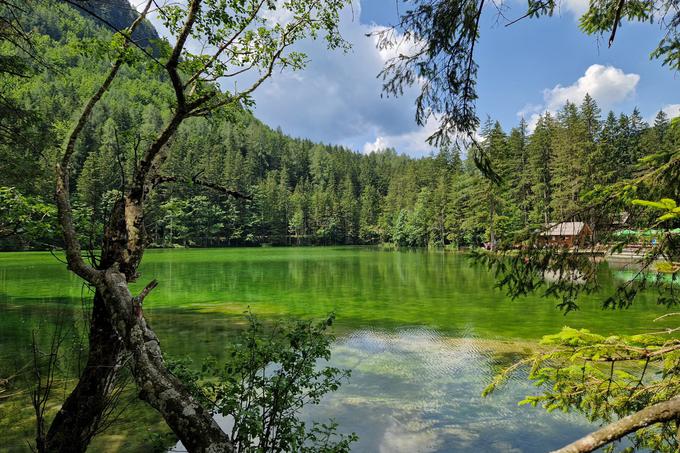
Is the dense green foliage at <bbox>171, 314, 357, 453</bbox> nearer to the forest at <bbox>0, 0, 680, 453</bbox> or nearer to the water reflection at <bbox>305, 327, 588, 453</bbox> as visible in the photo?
the forest at <bbox>0, 0, 680, 453</bbox>

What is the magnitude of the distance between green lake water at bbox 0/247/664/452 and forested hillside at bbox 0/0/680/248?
3.35 metres

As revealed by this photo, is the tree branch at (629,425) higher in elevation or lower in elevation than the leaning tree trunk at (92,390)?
higher

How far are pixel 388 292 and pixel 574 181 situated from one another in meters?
31.9

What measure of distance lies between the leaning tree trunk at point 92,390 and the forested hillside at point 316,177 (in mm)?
1215

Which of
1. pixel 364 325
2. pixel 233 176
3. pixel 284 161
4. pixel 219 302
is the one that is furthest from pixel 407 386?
pixel 284 161

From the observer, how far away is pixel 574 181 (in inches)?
1580

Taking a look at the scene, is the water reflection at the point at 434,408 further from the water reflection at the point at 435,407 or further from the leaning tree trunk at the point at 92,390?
the leaning tree trunk at the point at 92,390

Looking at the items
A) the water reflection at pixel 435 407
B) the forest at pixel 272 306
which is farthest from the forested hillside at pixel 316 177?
the water reflection at pixel 435 407

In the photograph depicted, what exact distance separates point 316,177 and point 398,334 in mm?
108264

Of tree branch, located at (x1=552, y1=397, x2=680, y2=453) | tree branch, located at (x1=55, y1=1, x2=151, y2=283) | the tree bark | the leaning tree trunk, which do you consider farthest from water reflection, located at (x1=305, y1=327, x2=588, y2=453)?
tree branch, located at (x1=552, y1=397, x2=680, y2=453)

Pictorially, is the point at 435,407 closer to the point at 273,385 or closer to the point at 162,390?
the point at 273,385

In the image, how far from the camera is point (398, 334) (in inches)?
432

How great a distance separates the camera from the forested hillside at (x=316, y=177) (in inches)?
346

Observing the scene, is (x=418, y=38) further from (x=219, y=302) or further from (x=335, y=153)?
(x=335, y=153)
